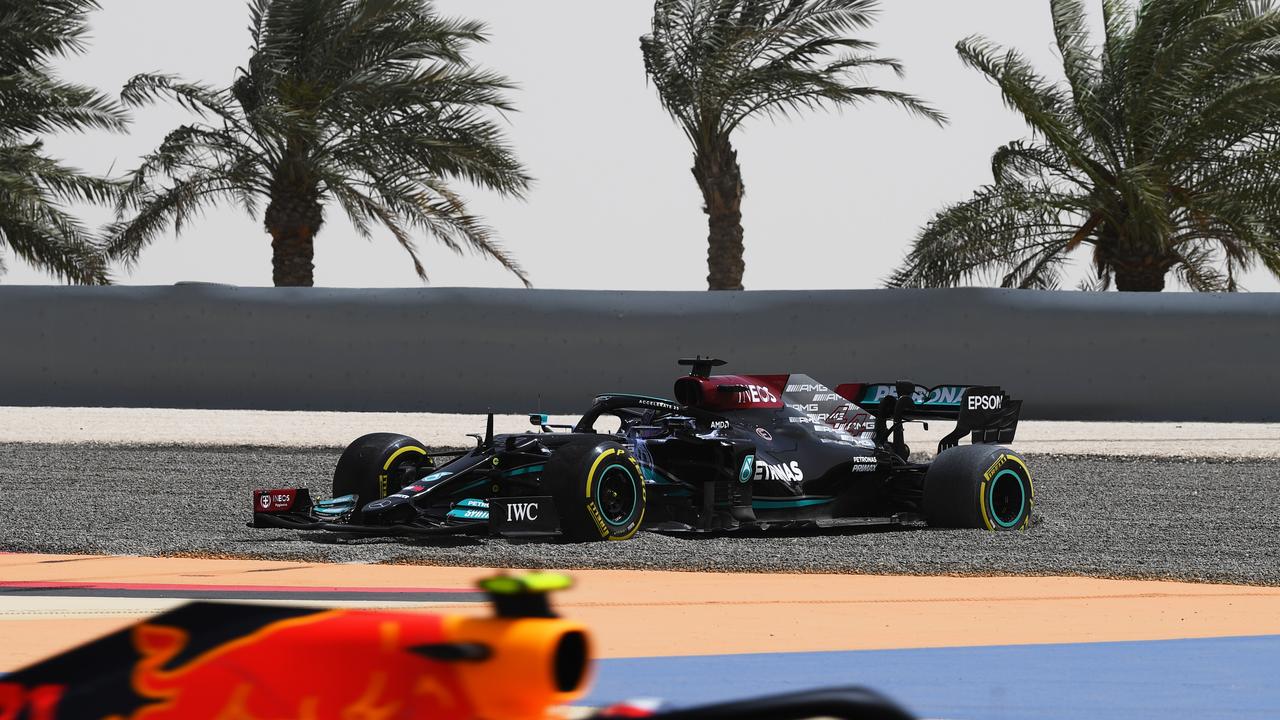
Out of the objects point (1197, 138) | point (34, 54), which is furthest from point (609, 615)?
A: point (34, 54)

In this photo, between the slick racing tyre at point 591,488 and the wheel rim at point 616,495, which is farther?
the wheel rim at point 616,495

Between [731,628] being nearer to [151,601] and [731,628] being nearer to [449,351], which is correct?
[151,601]

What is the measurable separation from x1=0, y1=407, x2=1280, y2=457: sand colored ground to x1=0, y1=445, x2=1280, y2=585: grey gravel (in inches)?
144

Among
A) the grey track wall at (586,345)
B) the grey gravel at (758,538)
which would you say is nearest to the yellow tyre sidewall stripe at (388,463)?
Result: the grey gravel at (758,538)

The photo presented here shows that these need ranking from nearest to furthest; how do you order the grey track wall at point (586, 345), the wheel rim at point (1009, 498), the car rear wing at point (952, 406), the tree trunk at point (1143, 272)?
the wheel rim at point (1009, 498) < the car rear wing at point (952, 406) < the grey track wall at point (586, 345) < the tree trunk at point (1143, 272)

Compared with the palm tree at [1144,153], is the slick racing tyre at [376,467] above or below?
below

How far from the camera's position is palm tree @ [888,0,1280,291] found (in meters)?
24.5

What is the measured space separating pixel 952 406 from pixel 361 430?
440 inches

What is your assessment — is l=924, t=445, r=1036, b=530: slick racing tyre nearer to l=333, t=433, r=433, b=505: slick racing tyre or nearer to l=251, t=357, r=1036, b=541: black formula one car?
l=251, t=357, r=1036, b=541: black formula one car

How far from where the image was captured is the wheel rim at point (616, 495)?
396 inches

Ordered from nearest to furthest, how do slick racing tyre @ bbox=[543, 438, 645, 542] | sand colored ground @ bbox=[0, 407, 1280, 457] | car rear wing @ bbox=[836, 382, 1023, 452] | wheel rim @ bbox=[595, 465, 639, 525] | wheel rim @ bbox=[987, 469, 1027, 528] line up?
slick racing tyre @ bbox=[543, 438, 645, 542]
wheel rim @ bbox=[595, 465, 639, 525]
wheel rim @ bbox=[987, 469, 1027, 528]
car rear wing @ bbox=[836, 382, 1023, 452]
sand colored ground @ bbox=[0, 407, 1280, 457]

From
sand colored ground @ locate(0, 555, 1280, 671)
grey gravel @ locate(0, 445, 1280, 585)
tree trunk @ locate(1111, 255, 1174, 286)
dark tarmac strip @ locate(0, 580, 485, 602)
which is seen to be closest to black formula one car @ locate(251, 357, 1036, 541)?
grey gravel @ locate(0, 445, 1280, 585)

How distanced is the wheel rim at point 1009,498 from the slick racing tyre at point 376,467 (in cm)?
356

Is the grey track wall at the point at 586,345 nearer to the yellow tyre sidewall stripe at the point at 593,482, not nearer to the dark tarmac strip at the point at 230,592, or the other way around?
the yellow tyre sidewall stripe at the point at 593,482
